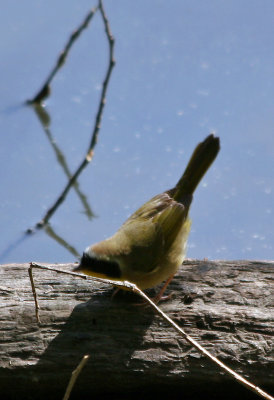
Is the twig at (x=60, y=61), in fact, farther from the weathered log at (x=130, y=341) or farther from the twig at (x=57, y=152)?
the weathered log at (x=130, y=341)

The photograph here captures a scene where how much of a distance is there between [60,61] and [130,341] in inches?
122

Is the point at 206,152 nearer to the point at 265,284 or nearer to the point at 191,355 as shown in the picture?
the point at 265,284

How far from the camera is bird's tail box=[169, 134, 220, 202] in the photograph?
377 cm

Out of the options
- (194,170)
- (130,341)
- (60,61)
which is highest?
(60,61)

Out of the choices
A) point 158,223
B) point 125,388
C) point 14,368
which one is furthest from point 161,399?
point 158,223

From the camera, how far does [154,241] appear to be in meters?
3.50

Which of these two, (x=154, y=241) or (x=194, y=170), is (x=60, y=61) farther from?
(x=154, y=241)

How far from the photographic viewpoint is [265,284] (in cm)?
302

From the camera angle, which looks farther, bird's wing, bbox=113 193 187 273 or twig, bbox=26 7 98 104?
twig, bbox=26 7 98 104

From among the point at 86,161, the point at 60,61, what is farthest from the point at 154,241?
the point at 60,61

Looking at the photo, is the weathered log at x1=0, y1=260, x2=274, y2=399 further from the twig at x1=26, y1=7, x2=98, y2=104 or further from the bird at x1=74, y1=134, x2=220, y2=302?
the twig at x1=26, y1=7, x2=98, y2=104

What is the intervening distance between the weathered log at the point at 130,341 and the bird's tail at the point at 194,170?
88 centimetres

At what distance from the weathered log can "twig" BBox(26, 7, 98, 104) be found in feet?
8.29

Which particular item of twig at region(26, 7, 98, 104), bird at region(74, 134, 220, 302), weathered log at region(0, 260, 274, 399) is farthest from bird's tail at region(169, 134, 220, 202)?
twig at region(26, 7, 98, 104)
